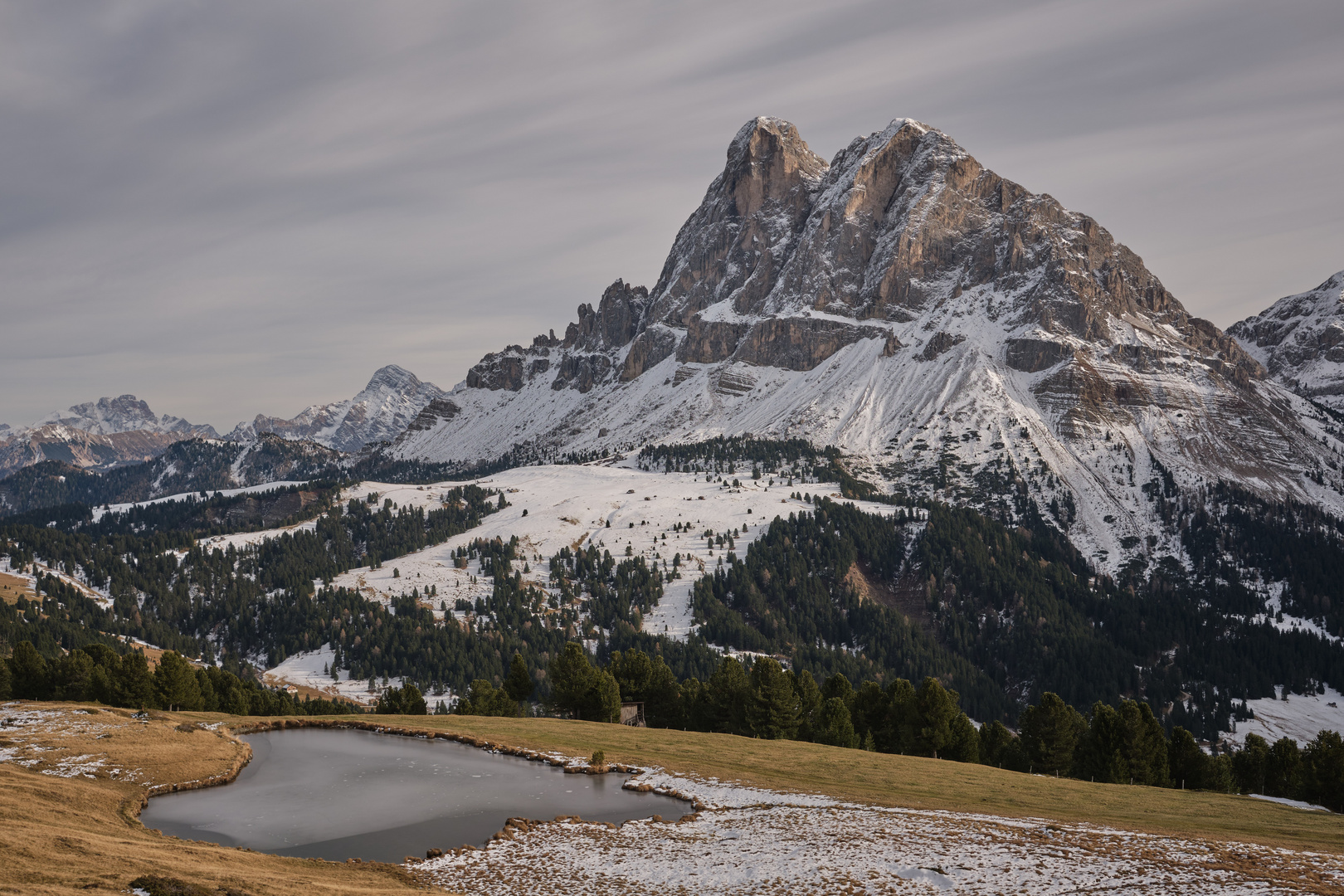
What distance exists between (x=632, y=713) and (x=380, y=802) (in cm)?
6248

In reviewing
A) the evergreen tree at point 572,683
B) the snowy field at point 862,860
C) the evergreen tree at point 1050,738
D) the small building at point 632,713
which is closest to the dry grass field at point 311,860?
the snowy field at point 862,860

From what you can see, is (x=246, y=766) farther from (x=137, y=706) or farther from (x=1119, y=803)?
(x=1119, y=803)

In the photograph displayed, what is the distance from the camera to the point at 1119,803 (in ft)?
227

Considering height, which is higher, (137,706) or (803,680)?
(803,680)

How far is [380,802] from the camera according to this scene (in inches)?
2576

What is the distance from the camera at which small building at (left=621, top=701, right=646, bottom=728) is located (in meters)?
124

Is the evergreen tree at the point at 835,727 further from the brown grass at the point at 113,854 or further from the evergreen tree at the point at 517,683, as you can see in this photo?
the brown grass at the point at 113,854

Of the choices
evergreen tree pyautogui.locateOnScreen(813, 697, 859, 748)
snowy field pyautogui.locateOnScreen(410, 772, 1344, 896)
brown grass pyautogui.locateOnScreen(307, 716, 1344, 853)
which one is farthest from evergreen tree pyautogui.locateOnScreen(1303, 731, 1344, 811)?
snowy field pyautogui.locateOnScreen(410, 772, 1344, 896)

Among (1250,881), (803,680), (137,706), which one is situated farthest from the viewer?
(803,680)

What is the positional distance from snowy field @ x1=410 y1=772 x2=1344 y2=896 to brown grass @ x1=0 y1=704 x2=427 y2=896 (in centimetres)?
595

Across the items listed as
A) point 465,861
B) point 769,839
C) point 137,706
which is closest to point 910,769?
point 769,839

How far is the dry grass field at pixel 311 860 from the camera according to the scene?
4209cm

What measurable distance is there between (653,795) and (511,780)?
1231 centimetres

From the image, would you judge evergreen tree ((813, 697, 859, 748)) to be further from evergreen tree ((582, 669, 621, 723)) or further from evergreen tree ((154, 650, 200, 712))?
evergreen tree ((154, 650, 200, 712))
